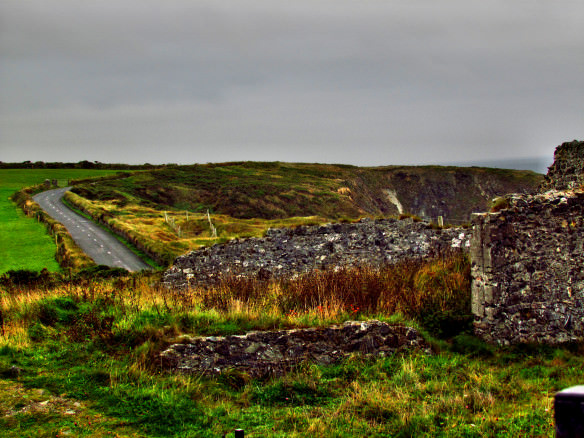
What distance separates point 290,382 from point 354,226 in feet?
40.8

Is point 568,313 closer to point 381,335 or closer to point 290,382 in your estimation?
point 381,335

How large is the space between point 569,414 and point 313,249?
1635 cm

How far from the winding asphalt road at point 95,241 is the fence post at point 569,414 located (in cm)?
3109

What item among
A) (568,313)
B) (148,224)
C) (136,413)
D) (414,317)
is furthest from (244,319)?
(148,224)

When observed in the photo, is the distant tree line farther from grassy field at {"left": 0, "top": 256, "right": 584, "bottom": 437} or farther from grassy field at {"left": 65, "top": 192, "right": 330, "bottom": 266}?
grassy field at {"left": 0, "top": 256, "right": 584, "bottom": 437}

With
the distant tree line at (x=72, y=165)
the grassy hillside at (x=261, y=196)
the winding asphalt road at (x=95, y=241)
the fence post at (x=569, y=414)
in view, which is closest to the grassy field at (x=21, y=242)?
the winding asphalt road at (x=95, y=241)

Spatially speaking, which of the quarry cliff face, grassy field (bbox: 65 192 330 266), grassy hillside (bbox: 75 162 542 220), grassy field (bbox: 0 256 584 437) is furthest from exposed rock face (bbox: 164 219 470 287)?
the quarry cliff face

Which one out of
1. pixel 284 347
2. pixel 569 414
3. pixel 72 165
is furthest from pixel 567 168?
pixel 72 165

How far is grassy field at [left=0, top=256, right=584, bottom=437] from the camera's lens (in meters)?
5.39

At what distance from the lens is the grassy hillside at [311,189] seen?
7419cm

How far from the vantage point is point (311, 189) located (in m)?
85.6

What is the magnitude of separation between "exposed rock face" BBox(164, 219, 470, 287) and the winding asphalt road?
14516 millimetres

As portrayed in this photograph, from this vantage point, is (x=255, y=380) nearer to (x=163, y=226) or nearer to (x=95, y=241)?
(x=95, y=241)

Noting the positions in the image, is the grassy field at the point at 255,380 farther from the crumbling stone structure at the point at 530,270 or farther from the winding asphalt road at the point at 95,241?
the winding asphalt road at the point at 95,241
